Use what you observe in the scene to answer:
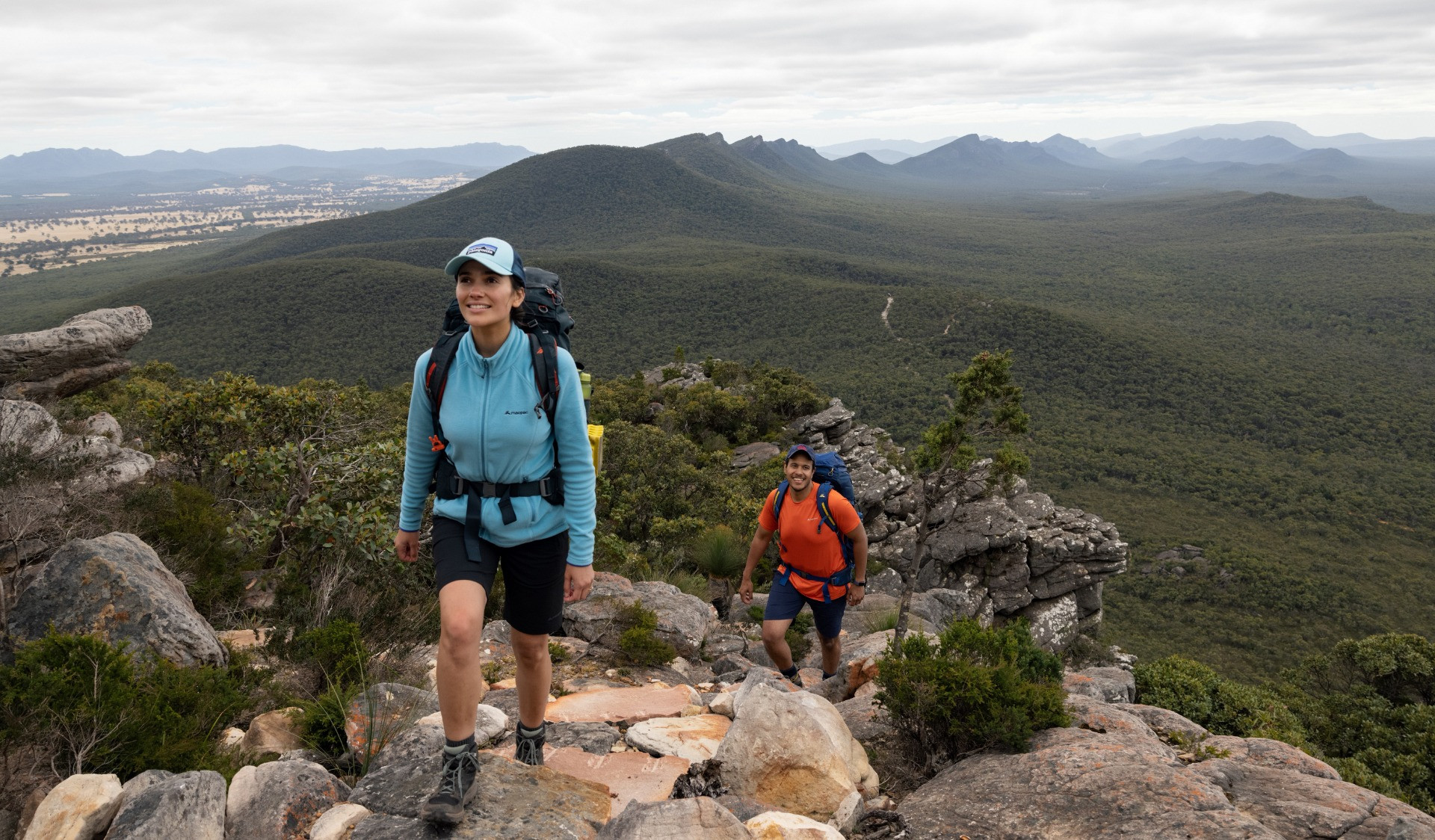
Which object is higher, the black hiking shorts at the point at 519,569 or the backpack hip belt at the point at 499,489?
the backpack hip belt at the point at 499,489

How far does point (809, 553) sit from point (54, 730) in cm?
405

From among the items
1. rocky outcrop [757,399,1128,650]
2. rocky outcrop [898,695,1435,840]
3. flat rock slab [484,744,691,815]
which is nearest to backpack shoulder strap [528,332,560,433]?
flat rock slab [484,744,691,815]

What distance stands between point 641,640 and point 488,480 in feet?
10.9

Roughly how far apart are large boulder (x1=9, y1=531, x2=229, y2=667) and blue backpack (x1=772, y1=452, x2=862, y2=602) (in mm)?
3588

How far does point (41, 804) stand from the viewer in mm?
2469

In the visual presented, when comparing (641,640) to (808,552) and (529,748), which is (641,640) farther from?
(529,748)

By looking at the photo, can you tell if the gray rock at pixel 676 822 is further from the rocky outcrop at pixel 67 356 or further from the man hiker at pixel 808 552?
the rocky outcrop at pixel 67 356

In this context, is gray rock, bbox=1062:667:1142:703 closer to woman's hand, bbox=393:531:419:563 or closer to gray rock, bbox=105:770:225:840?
woman's hand, bbox=393:531:419:563

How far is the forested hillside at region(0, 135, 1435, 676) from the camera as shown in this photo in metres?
A: 32.8

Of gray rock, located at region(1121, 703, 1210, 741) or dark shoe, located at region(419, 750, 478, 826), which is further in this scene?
gray rock, located at region(1121, 703, 1210, 741)

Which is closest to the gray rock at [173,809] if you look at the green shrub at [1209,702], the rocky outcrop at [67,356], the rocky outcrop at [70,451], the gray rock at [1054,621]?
the rocky outcrop at [70,451]

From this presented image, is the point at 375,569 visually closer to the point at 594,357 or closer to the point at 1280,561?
the point at 1280,561

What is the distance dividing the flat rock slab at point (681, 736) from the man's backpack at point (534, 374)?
170 cm

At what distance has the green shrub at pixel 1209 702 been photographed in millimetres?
7066
